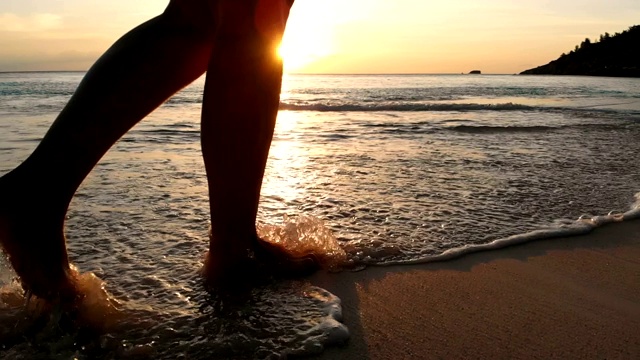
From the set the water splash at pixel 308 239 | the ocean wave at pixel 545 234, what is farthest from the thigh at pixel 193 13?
the ocean wave at pixel 545 234

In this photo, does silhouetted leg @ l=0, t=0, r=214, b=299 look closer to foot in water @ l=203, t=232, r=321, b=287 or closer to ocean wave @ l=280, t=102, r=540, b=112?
foot in water @ l=203, t=232, r=321, b=287

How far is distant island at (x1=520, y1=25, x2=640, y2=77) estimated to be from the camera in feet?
130

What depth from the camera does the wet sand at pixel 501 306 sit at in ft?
4.33

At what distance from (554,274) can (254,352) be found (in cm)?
104

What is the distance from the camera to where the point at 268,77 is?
4.76 feet

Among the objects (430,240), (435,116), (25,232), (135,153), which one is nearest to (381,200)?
(430,240)

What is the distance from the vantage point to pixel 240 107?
4.62 ft

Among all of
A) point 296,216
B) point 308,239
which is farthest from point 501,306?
point 296,216

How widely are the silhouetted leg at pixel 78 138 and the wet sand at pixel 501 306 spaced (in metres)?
0.69

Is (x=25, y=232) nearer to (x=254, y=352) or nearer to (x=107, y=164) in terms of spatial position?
(x=254, y=352)

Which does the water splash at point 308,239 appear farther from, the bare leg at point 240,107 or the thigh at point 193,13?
the thigh at point 193,13

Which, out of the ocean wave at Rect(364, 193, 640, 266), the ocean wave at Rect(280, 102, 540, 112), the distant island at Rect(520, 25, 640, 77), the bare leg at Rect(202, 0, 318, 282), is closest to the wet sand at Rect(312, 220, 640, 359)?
the ocean wave at Rect(364, 193, 640, 266)

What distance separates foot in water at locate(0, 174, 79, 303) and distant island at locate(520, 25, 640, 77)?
129 feet

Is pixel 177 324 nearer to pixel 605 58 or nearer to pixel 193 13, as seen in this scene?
pixel 193 13
